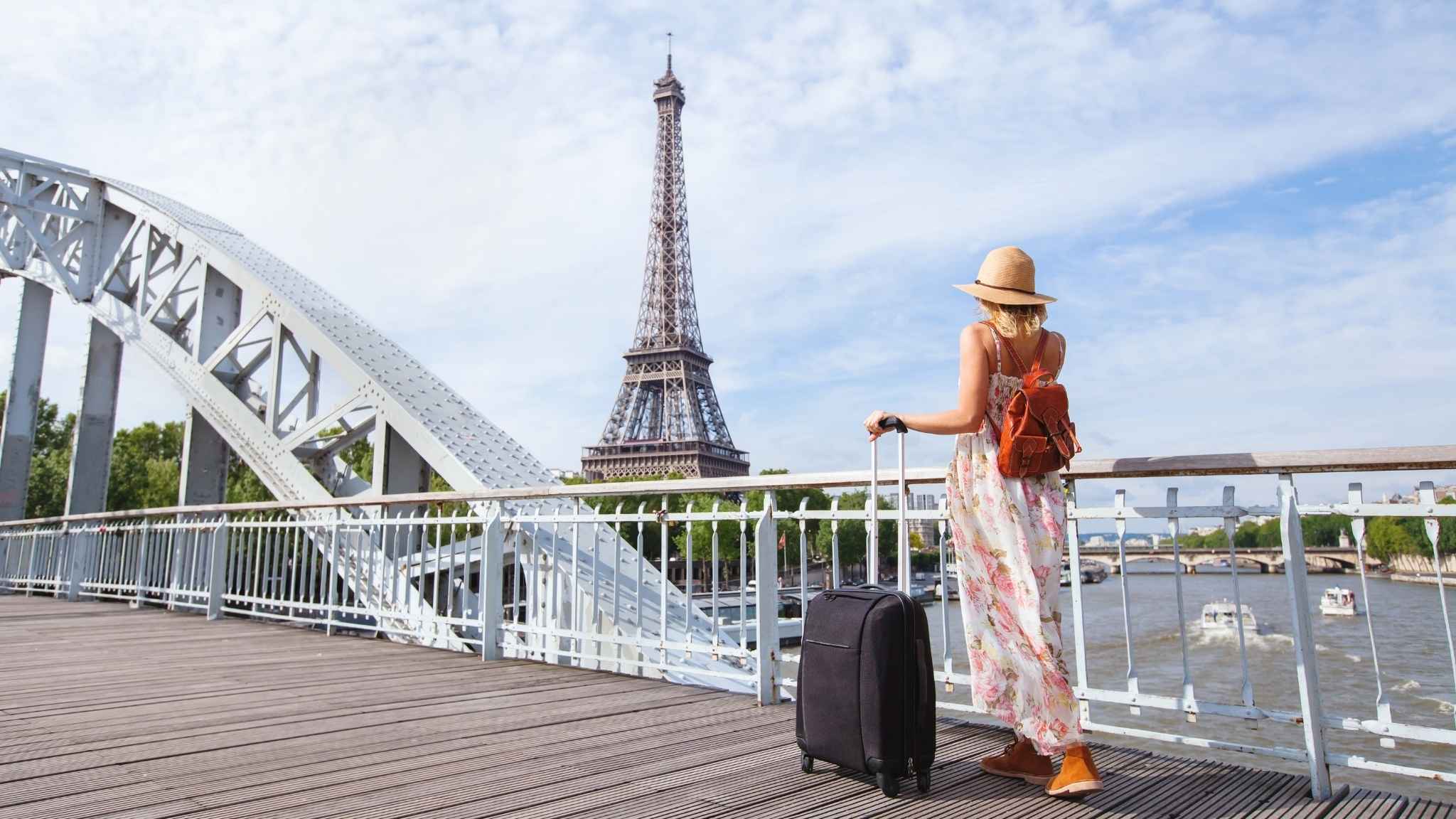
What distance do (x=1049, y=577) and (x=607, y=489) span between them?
2067mm

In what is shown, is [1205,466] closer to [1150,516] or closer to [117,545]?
[1150,516]

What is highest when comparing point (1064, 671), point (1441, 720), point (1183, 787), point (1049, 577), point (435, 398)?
point (435, 398)

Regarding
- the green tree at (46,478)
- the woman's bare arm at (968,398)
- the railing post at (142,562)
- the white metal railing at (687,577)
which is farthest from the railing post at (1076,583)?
the green tree at (46,478)

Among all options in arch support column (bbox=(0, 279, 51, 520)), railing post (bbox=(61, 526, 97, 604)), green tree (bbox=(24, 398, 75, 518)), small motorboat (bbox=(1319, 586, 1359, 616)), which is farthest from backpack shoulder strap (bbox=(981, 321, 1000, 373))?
small motorboat (bbox=(1319, 586, 1359, 616))

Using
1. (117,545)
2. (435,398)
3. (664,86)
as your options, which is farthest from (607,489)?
(664,86)

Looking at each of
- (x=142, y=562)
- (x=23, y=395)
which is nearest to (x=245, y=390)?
(x=142, y=562)

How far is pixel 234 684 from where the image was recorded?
12.0 feet

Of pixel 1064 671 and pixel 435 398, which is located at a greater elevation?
pixel 435 398

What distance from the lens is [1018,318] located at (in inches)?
88.2

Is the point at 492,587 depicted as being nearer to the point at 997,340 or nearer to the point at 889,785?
the point at 889,785

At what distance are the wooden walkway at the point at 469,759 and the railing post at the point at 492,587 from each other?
48 centimetres

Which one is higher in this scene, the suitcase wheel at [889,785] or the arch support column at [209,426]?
the arch support column at [209,426]

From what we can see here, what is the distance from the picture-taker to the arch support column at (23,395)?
13031 millimetres

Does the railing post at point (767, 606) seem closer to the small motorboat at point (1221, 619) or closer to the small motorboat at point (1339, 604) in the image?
the small motorboat at point (1221, 619)
